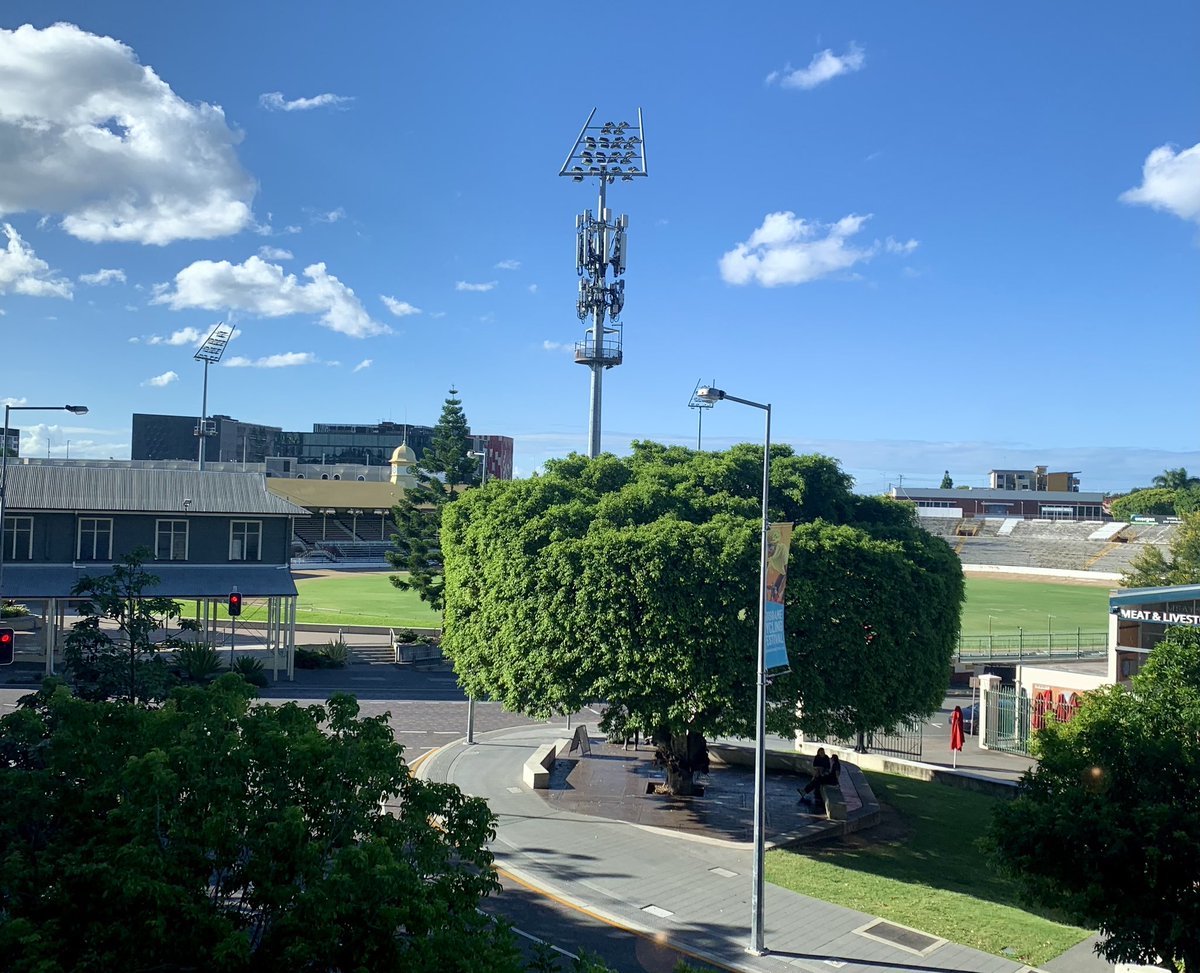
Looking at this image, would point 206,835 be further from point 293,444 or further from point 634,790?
point 293,444

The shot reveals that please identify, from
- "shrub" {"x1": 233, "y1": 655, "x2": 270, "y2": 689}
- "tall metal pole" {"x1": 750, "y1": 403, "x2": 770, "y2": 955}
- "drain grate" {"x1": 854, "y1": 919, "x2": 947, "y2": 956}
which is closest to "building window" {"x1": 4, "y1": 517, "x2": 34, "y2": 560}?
"shrub" {"x1": 233, "y1": 655, "x2": 270, "y2": 689}

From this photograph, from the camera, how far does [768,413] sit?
15.9m

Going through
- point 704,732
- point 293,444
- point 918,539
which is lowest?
point 704,732

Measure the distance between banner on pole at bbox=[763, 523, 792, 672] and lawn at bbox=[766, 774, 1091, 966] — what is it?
4259 mm

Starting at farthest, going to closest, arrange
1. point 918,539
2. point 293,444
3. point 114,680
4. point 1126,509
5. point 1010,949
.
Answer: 1. point 293,444
2. point 1126,509
3. point 918,539
4. point 1010,949
5. point 114,680

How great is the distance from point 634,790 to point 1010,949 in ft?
36.8

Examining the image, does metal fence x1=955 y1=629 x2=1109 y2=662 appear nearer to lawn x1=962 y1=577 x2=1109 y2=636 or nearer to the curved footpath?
lawn x1=962 y1=577 x2=1109 y2=636

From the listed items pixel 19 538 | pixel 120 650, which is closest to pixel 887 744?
pixel 120 650

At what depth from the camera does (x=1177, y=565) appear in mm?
52594

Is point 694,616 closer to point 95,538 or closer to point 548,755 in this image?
point 548,755

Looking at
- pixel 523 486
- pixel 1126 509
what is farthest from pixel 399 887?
pixel 1126 509

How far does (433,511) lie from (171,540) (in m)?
14.6

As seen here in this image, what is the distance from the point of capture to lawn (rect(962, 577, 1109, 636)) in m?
57.9

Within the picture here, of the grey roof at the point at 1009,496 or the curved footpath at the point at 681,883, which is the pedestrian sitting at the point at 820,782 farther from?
the grey roof at the point at 1009,496
